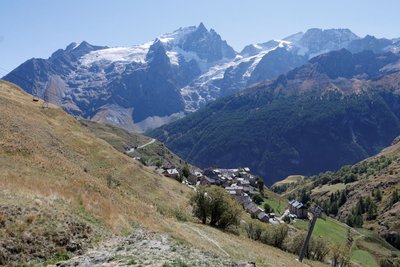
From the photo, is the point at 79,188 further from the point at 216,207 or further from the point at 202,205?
the point at 216,207

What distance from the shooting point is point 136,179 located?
100 meters

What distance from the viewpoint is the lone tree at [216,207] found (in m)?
67.7

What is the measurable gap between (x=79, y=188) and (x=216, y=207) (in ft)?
99.8

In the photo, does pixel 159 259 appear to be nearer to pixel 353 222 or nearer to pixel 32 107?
pixel 32 107

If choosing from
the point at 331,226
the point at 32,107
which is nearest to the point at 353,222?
the point at 331,226

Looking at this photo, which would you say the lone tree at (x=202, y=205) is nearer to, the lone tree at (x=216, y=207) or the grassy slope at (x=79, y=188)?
the lone tree at (x=216, y=207)

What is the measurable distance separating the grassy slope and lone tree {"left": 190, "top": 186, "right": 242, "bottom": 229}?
4.62 metres

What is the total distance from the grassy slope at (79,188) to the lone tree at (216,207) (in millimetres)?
4620

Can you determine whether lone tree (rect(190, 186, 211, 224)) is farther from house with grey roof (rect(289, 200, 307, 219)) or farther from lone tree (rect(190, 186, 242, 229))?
house with grey roof (rect(289, 200, 307, 219))

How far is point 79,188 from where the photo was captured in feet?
139

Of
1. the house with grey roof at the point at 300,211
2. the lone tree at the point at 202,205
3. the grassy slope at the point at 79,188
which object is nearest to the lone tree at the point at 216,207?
the lone tree at the point at 202,205

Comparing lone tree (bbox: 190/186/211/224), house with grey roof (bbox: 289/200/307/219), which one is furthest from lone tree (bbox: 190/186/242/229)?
house with grey roof (bbox: 289/200/307/219)

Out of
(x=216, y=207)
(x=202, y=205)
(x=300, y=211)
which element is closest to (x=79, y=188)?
(x=202, y=205)

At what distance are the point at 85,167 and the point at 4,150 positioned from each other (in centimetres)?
2699
